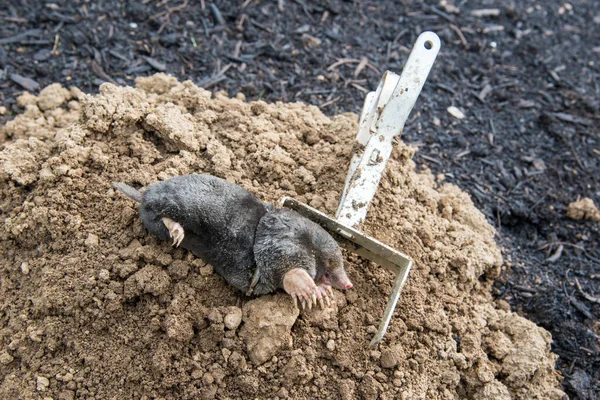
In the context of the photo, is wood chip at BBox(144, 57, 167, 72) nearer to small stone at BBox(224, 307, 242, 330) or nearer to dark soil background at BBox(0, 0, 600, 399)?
dark soil background at BBox(0, 0, 600, 399)

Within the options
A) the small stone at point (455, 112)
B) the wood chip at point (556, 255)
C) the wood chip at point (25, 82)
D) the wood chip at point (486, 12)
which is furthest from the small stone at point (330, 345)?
the wood chip at point (486, 12)

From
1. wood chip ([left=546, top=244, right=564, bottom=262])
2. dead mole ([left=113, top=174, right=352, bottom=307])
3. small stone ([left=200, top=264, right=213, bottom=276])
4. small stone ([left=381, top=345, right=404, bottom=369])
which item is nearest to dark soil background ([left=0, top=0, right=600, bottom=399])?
wood chip ([left=546, top=244, right=564, bottom=262])

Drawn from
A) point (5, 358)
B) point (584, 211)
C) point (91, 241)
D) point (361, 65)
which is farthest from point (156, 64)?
point (584, 211)

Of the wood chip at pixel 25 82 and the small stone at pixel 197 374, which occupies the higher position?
the wood chip at pixel 25 82

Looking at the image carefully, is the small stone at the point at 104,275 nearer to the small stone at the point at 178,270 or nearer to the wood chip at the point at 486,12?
the small stone at the point at 178,270

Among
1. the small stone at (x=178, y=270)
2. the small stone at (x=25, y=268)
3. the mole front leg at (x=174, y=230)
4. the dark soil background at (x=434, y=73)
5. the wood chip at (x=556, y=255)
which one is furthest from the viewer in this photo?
the dark soil background at (x=434, y=73)

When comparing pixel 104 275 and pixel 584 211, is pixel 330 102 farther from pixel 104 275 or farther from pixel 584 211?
pixel 104 275

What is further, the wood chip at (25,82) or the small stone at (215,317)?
the wood chip at (25,82)
